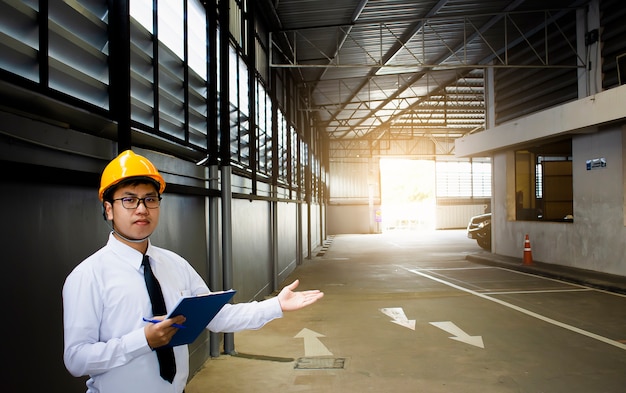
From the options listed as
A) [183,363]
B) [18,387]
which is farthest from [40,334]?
[183,363]

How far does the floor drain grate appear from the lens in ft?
17.4

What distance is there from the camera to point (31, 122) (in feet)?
8.52

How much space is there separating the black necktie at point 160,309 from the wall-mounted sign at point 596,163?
12.0m

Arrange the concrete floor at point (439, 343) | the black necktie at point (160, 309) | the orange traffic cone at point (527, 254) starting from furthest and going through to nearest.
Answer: the orange traffic cone at point (527, 254), the concrete floor at point (439, 343), the black necktie at point (160, 309)

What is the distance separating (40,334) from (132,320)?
96 centimetres

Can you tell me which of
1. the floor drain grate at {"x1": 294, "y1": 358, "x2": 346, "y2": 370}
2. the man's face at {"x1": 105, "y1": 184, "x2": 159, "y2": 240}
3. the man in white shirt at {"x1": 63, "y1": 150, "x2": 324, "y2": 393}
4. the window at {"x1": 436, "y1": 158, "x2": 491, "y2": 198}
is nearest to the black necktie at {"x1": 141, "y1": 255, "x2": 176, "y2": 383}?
the man in white shirt at {"x1": 63, "y1": 150, "x2": 324, "y2": 393}

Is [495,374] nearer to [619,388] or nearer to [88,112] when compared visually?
[619,388]

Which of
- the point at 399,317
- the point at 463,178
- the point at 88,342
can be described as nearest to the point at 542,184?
the point at 399,317

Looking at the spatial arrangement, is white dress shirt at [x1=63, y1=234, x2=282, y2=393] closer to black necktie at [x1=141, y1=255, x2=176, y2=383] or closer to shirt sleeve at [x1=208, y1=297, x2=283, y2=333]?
black necktie at [x1=141, y1=255, x2=176, y2=383]

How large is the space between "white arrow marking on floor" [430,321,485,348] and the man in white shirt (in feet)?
16.0

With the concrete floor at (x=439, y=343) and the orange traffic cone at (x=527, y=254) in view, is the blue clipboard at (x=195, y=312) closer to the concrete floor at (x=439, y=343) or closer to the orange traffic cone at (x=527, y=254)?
the concrete floor at (x=439, y=343)

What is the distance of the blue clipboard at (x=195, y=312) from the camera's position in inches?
73.6

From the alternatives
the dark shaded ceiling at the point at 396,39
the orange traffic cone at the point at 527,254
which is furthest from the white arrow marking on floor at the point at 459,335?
the orange traffic cone at the point at 527,254

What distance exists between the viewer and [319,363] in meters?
5.44
